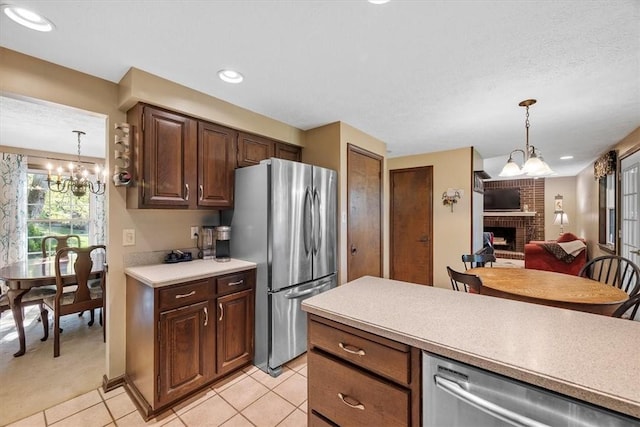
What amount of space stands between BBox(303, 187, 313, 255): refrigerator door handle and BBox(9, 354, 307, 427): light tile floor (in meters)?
1.14

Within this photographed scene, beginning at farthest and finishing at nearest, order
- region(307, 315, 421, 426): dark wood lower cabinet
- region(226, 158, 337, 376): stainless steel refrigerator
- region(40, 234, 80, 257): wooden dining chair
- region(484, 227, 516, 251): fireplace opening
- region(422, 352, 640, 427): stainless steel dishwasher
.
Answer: region(484, 227, 516, 251): fireplace opening < region(40, 234, 80, 257): wooden dining chair < region(226, 158, 337, 376): stainless steel refrigerator < region(307, 315, 421, 426): dark wood lower cabinet < region(422, 352, 640, 427): stainless steel dishwasher

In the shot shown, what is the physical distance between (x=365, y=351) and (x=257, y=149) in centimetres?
229

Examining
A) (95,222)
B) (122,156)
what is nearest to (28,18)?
(122,156)

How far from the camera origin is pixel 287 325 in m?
2.37

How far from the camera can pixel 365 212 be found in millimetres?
3439

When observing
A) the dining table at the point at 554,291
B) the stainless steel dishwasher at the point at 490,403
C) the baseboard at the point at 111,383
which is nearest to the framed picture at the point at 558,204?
the dining table at the point at 554,291

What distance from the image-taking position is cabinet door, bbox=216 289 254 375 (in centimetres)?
211

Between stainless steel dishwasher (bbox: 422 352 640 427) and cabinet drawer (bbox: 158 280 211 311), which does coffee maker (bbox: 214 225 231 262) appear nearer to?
cabinet drawer (bbox: 158 280 211 311)

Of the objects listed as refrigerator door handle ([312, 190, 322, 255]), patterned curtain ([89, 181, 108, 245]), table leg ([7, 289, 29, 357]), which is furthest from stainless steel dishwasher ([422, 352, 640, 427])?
patterned curtain ([89, 181, 108, 245])

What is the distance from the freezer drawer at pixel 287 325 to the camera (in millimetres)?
2275

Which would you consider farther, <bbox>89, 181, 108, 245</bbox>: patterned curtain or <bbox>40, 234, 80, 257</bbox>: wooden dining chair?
<bbox>89, 181, 108, 245</bbox>: patterned curtain

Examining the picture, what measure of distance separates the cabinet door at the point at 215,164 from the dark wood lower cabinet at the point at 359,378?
63.3 inches

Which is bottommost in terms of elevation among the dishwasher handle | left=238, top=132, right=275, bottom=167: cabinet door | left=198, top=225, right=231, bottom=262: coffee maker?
Answer: the dishwasher handle

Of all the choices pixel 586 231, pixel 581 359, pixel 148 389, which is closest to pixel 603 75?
pixel 581 359
